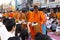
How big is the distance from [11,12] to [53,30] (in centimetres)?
134

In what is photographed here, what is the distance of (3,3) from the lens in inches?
189

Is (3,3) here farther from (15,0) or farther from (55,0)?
(55,0)

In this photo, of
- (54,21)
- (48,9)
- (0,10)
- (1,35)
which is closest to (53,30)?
(54,21)

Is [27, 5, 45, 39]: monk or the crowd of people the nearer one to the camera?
the crowd of people

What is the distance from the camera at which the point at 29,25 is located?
9.87 feet

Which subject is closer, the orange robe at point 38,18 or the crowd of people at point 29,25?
the crowd of people at point 29,25

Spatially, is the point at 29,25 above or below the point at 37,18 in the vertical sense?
below

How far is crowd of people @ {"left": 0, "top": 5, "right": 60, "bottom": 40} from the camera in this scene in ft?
5.78

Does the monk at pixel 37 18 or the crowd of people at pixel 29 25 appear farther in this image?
the monk at pixel 37 18

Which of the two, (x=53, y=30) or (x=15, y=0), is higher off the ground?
(x=15, y=0)

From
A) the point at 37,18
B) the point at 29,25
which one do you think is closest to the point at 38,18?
the point at 37,18

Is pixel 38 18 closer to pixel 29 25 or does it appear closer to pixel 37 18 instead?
pixel 37 18

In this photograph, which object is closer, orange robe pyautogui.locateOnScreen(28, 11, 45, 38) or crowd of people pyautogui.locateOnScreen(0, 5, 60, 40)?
crowd of people pyautogui.locateOnScreen(0, 5, 60, 40)

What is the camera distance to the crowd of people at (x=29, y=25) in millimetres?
1761
